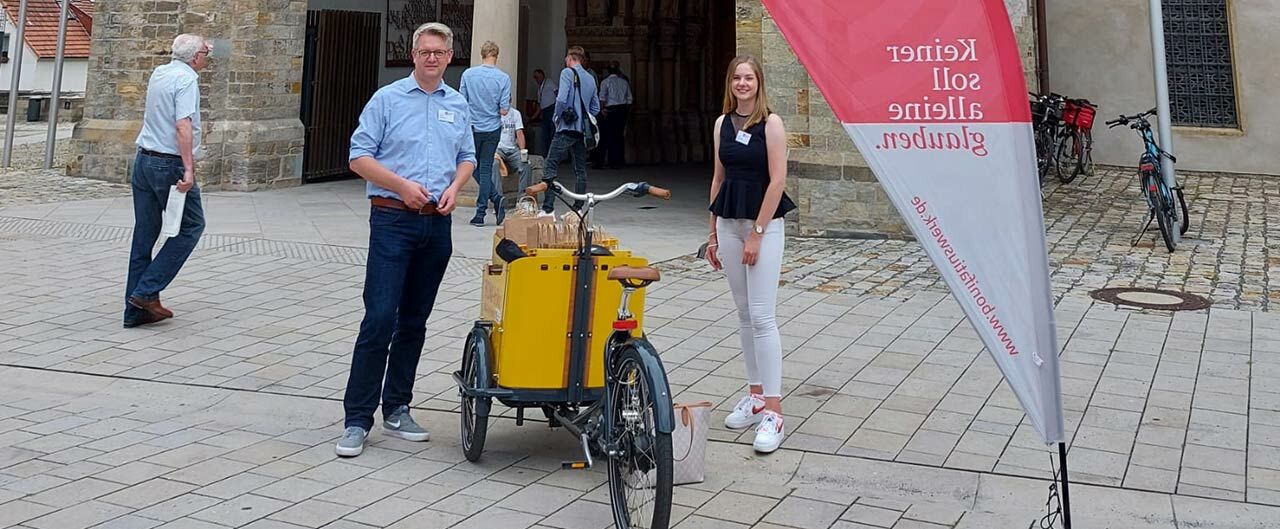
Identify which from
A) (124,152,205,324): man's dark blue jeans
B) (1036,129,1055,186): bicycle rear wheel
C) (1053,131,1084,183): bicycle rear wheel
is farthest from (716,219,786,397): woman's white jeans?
(1053,131,1084,183): bicycle rear wheel

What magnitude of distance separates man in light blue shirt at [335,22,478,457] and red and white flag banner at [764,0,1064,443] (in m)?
1.85

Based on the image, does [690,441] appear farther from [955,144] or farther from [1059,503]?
[955,144]

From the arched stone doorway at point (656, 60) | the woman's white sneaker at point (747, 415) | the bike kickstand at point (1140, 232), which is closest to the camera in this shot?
the woman's white sneaker at point (747, 415)

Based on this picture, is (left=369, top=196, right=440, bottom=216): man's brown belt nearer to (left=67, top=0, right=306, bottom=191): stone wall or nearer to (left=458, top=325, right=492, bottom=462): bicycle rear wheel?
(left=458, top=325, right=492, bottom=462): bicycle rear wheel

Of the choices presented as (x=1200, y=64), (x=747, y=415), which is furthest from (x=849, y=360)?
(x=1200, y=64)

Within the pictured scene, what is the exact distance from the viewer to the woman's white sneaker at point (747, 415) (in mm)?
5312

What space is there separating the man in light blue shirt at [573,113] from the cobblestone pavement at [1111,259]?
246cm

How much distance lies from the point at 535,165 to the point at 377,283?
8.21 meters


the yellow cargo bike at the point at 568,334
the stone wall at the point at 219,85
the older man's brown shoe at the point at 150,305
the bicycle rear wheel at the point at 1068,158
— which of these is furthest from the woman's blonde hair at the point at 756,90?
the bicycle rear wheel at the point at 1068,158

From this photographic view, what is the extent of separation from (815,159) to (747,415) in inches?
236

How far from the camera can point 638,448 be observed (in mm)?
3928

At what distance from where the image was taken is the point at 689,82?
20766 millimetres

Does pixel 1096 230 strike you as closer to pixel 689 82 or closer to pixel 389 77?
pixel 389 77

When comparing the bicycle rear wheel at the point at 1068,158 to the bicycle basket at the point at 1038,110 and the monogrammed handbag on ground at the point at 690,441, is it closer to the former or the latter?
the bicycle basket at the point at 1038,110
